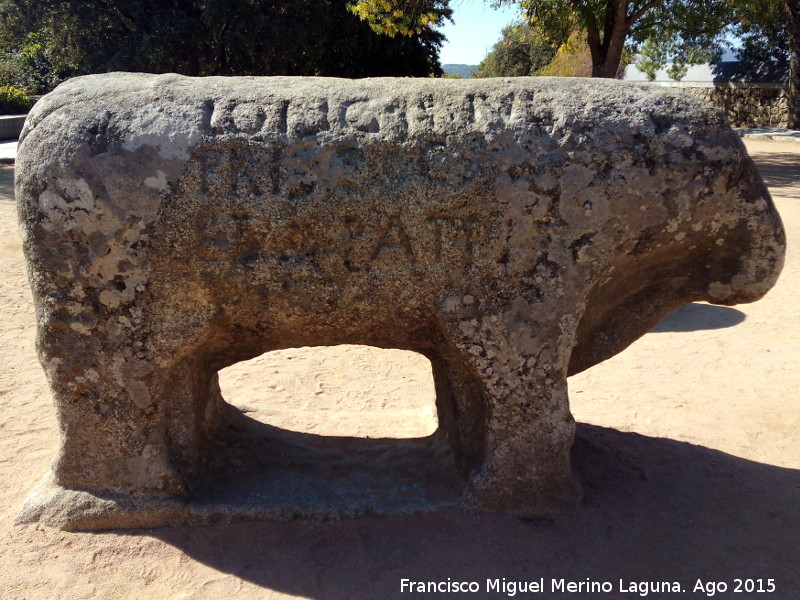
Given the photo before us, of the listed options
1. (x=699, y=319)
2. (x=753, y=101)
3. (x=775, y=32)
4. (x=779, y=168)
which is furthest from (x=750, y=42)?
(x=699, y=319)

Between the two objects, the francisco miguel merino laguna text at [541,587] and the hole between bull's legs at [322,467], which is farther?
the hole between bull's legs at [322,467]

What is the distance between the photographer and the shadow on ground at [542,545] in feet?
7.64

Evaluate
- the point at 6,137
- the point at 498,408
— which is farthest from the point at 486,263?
the point at 6,137

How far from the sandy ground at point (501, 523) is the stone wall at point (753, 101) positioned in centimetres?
1680

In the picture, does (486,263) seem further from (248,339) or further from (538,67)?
(538,67)

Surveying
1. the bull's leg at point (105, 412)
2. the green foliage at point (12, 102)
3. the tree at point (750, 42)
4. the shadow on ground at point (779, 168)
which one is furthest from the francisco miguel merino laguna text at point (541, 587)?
the green foliage at point (12, 102)

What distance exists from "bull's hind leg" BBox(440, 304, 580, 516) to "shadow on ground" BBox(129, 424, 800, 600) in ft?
0.30

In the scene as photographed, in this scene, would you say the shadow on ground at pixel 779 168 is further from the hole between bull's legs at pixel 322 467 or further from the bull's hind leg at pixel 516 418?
the bull's hind leg at pixel 516 418

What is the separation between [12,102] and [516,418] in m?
16.9

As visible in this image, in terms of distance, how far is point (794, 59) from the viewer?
1619cm

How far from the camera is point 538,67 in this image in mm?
26922

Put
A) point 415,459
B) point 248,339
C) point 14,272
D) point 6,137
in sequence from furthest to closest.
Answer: point 6,137
point 14,272
point 415,459
point 248,339

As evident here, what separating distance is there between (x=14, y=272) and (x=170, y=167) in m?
4.55

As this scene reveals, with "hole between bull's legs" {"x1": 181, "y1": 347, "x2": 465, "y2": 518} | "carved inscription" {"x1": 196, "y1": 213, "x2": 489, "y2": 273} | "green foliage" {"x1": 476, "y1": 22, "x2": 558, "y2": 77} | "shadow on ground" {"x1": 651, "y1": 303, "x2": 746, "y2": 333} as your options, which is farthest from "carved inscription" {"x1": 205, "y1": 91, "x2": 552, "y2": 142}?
"green foliage" {"x1": 476, "y1": 22, "x2": 558, "y2": 77}
